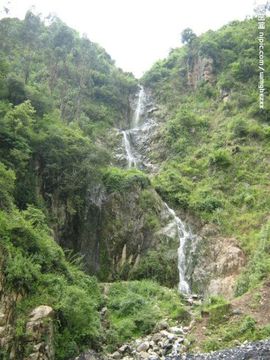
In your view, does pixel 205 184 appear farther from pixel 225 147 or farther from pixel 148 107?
pixel 148 107

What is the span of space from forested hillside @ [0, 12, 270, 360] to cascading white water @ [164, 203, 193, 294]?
84 mm

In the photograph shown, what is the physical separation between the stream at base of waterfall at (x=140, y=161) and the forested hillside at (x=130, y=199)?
112 mm

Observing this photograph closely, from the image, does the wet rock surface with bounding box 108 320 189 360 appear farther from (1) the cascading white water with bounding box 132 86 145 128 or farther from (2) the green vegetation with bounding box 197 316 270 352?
(1) the cascading white water with bounding box 132 86 145 128

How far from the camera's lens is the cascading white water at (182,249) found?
25.0 m

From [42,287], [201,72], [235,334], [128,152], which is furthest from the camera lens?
[201,72]

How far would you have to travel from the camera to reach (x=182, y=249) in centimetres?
2686

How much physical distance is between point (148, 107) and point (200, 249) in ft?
80.8

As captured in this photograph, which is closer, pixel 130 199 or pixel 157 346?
pixel 157 346

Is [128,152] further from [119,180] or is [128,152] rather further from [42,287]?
[42,287]

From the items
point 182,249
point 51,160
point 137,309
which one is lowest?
point 137,309

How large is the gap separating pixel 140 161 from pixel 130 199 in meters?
11.9

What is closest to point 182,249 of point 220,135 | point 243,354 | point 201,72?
point 243,354

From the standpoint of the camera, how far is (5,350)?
1279 centimetres

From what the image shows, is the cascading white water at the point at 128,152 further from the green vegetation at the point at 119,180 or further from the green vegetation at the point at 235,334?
the green vegetation at the point at 235,334
